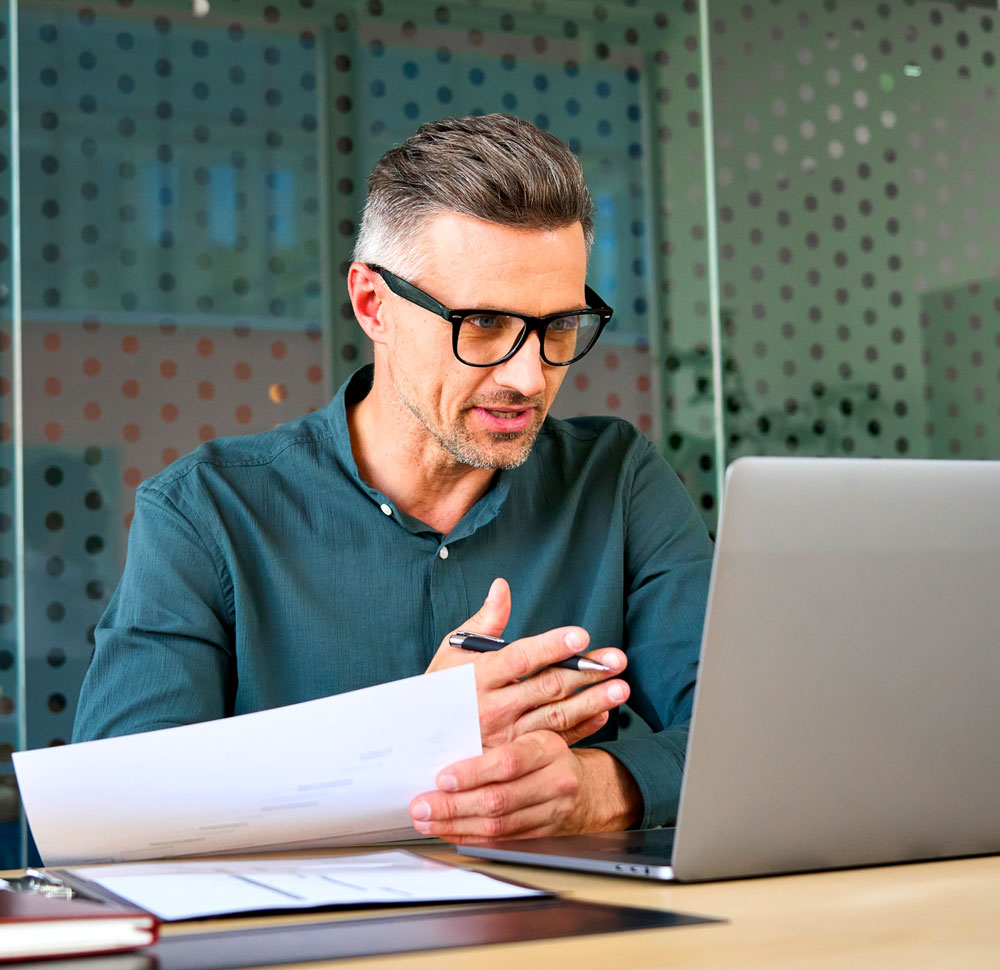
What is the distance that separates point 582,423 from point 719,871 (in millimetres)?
978

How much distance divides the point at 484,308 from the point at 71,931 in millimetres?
939

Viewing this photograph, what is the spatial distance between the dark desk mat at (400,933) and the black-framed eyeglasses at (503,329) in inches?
30.7

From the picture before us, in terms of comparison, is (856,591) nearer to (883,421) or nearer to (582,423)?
(582,423)

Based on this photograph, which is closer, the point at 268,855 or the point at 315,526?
the point at 268,855

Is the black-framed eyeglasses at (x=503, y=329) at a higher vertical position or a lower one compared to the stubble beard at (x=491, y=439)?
higher

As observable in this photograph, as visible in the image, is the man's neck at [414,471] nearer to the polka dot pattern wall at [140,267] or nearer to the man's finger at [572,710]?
the man's finger at [572,710]

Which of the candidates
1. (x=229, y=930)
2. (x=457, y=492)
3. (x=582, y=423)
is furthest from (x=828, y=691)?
(x=582, y=423)

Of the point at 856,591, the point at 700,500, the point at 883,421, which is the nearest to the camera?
the point at 856,591

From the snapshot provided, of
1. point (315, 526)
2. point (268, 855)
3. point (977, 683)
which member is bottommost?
point (268, 855)

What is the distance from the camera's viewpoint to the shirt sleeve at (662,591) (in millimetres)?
1517

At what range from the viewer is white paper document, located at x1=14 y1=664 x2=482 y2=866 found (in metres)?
0.93

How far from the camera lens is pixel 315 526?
150 cm

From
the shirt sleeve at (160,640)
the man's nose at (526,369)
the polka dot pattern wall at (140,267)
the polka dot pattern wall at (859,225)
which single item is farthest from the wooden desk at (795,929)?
the polka dot pattern wall at (859,225)

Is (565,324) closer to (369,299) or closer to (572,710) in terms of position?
(369,299)
